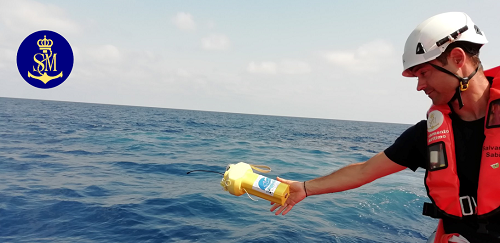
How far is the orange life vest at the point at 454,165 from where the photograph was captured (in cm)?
219

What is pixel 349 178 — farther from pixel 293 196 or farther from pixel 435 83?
pixel 435 83

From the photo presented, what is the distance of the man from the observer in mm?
2225

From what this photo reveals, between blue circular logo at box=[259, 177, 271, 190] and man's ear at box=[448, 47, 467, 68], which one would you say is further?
blue circular logo at box=[259, 177, 271, 190]

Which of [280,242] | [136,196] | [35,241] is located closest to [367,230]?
[280,242]

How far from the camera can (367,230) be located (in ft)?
22.2

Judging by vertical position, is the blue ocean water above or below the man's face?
below

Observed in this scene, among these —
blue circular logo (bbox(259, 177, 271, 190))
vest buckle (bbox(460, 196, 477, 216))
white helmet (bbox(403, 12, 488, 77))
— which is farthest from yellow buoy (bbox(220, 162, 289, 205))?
white helmet (bbox(403, 12, 488, 77))

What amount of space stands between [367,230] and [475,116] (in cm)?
509

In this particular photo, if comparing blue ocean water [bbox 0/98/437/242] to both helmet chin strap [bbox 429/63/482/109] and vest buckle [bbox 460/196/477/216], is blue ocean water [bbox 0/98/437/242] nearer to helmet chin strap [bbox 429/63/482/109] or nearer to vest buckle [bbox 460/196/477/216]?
vest buckle [bbox 460/196/477/216]

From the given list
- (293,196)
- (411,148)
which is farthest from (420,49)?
(293,196)

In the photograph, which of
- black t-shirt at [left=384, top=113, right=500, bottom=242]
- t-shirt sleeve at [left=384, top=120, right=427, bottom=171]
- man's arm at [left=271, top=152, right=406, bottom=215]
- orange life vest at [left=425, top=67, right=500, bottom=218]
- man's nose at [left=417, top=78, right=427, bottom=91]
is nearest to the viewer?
orange life vest at [left=425, top=67, right=500, bottom=218]

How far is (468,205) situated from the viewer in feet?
7.59

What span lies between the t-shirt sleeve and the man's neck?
1.34 ft

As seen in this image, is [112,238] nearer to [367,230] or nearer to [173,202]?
[173,202]
